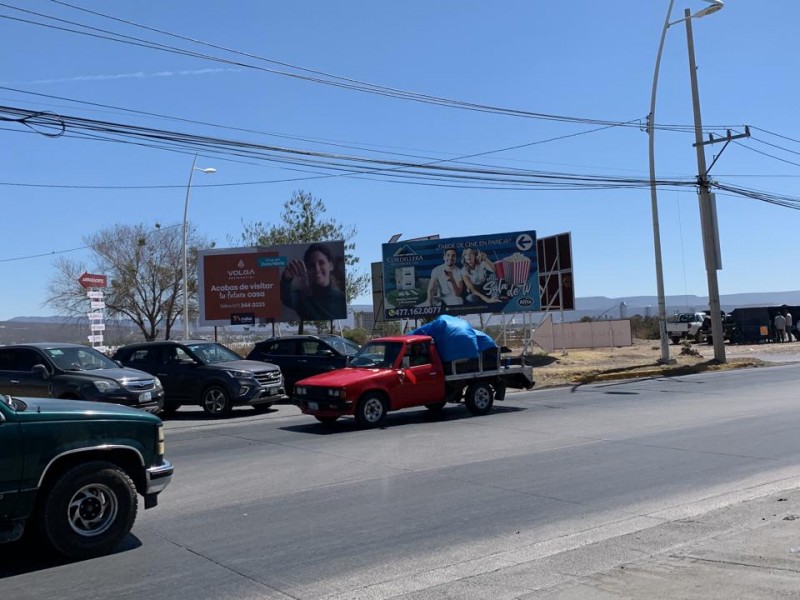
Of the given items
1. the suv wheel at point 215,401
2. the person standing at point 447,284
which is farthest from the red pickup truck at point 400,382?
the person standing at point 447,284

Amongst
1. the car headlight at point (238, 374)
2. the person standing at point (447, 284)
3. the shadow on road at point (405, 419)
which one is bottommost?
the shadow on road at point (405, 419)

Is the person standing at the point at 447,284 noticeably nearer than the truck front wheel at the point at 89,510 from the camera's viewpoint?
No

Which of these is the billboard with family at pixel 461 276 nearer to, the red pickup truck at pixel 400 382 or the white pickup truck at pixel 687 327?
the red pickup truck at pixel 400 382

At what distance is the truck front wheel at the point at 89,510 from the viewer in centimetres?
614

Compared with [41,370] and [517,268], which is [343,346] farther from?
[517,268]

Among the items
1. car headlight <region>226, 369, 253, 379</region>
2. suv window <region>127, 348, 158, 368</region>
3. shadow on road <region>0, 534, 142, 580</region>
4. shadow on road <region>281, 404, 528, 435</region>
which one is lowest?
shadow on road <region>0, 534, 142, 580</region>

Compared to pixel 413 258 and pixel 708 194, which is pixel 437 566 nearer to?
pixel 413 258

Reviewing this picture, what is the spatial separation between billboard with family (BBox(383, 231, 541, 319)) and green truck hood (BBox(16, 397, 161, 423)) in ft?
74.4

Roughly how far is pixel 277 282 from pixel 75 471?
26278 mm

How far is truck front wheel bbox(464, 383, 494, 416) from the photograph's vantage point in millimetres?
15891

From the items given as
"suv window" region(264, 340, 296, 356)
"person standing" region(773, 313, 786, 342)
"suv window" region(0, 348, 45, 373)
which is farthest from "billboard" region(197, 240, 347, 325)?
"person standing" region(773, 313, 786, 342)

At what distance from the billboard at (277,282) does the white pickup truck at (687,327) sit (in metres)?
26.5

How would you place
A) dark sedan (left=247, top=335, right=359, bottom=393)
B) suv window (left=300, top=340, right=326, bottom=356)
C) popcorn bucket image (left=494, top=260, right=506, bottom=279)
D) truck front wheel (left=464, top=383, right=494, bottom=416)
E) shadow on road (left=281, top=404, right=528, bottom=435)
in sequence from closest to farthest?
1. shadow on road (left=281, top=404, right=528, bottom=435)
2. truck front wheel (left=464, top=383, right=494, bottom=416)
3. dark sedan (left=247, top=335, right=359, bottom=393)
4. suv window (left=300, top=340, right=326, bottom=356)
5. popcorn bucket image (left=494, top=260, right=506, bottom=279)

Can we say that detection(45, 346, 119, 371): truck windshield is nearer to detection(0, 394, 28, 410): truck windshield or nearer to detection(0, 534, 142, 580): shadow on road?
detection(0, 534, 142, 580): shadow on road
